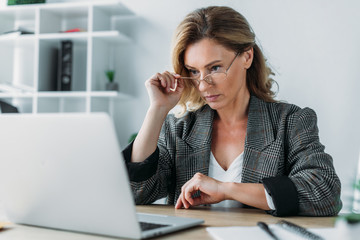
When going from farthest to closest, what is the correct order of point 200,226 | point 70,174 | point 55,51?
point 55,51, point 200,226, point 70,174

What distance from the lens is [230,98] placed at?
1.61m

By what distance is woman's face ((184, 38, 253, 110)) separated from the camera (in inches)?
61.2

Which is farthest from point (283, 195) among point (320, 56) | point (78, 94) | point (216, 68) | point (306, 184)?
point (78, 94)

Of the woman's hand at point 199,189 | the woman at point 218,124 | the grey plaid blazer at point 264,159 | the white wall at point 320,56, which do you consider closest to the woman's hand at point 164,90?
the woman at point 218,124

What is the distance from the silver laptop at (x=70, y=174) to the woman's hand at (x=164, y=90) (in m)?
0.77

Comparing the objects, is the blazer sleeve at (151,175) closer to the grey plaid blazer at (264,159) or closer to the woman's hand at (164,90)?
the grey plaid blazer at (264,159)

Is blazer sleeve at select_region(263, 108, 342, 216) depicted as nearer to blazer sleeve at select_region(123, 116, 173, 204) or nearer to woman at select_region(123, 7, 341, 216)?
woman at select_region(123, 7, 341, 216)

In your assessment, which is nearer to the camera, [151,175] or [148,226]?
[148,226]

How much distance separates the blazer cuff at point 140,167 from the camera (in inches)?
55.2

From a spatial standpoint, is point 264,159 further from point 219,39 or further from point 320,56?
point 320,56

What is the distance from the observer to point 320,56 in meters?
2.83

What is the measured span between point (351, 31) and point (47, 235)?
2.56 m

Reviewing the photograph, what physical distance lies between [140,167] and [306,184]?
0.54 m

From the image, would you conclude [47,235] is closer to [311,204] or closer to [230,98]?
[311,204]
